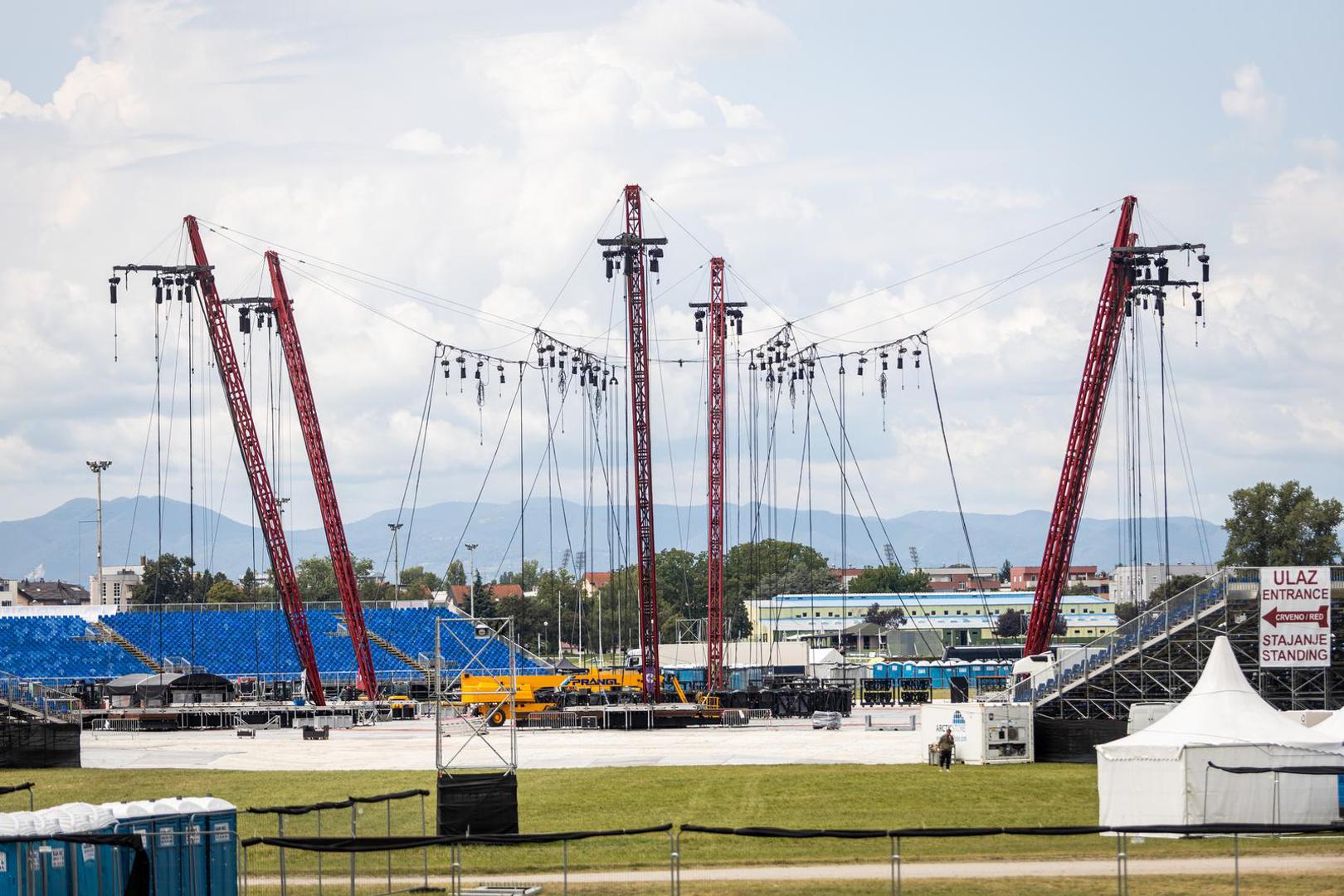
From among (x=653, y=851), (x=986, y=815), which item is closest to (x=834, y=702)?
(x=986, y=815)

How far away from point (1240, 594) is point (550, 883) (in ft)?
118

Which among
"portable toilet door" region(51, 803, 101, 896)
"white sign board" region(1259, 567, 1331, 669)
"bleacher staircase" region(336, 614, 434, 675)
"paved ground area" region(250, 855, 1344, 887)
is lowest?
"bleacher staircase" region(336, 614, 434, 675)

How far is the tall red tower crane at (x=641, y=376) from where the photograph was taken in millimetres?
87375

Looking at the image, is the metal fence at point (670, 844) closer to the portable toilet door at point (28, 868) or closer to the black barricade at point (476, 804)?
the black barricade at point (476, 804)

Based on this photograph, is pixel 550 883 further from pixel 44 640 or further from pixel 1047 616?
pixel 44 640

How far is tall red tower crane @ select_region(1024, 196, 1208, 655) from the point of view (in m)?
77.5

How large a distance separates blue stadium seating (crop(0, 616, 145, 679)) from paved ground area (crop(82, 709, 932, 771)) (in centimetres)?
3652

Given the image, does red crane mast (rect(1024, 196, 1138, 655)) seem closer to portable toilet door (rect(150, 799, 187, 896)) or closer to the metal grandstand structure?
the metal grandstand structure

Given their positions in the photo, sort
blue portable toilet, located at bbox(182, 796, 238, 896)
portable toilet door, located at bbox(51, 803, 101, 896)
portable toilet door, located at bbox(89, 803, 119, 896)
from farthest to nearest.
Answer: blue portable toilet, located at bbox(182, 796, 238, 896), portable toilet door, located at bbox(89, 803, 119, 896), portable toilet door, located at bbox(51, 803, 101, 896)

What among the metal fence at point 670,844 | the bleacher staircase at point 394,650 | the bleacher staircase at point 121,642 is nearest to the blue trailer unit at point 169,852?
the metal fence at point 670,844

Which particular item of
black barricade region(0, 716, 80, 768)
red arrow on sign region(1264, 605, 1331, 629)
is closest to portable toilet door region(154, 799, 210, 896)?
black barricade region(0, 716, 80, 768)

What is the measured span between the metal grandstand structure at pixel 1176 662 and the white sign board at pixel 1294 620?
237 centimetres

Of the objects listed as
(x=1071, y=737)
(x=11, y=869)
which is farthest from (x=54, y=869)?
(x=1071, y=737)

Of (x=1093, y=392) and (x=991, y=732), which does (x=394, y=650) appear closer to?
(x=1093, y=392)
